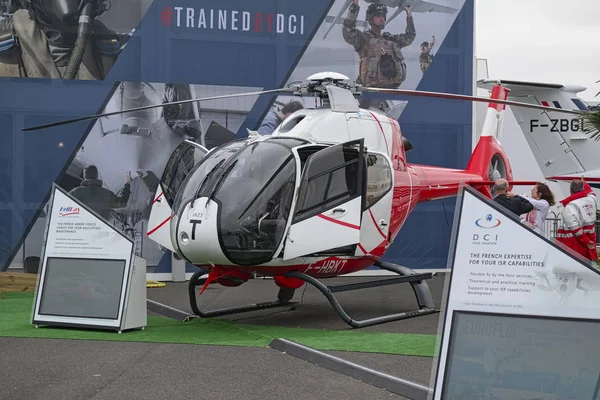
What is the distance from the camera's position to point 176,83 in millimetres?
14281

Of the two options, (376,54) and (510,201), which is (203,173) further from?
(376,54)

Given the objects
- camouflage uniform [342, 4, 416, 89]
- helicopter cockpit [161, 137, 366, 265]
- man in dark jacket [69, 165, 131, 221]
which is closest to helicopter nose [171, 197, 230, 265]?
helicopter cockpit [161, 137, 366, 265]

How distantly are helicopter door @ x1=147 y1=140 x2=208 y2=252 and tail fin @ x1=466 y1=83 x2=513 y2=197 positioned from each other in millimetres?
4193

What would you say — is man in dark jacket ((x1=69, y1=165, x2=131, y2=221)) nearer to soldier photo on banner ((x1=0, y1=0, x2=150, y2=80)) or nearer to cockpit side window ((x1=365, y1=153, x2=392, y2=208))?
soldier photo on banner ((x1=0, y1=0, x2=150, y2=80))

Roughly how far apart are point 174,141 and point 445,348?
10.5 meters

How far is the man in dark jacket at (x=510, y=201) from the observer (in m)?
10.3

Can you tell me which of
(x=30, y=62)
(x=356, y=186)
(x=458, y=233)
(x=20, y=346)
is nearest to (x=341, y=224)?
(x=356, y=186)

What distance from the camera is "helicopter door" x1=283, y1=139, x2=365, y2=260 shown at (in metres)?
8.68

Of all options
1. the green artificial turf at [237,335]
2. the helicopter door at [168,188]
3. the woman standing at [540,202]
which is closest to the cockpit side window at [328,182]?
the green artificial turf at [237,335]

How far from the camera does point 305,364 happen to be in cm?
692

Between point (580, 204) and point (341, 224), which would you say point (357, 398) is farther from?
point (580, 204)

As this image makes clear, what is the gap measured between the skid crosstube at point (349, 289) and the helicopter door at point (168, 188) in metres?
0.67

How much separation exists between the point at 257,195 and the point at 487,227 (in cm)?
459

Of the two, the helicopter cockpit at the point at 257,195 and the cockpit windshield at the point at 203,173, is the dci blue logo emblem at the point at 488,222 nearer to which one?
the helicopter cockpit at the point at 257,195
